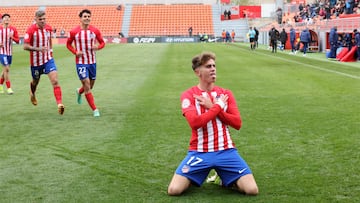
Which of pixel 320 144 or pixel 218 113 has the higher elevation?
pixel 218 113

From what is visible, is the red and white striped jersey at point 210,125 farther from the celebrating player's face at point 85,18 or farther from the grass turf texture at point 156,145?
the celebrating player's face at point 85,18

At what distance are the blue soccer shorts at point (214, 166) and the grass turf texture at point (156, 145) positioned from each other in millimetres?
165

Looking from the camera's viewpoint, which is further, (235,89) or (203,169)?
(235,89)

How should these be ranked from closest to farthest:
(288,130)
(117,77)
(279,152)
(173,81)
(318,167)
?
(318,167) → (279,152) → (288,130) → (173,81) → (117,77)

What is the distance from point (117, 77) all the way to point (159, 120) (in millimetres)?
9909

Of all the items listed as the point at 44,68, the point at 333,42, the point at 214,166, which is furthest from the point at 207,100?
the point at 333,42

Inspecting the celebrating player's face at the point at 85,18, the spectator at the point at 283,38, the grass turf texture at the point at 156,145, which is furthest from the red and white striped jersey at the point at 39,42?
the spectator at the point at 283,38

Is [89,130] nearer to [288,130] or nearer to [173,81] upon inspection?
[288,130]

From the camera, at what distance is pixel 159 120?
1059cm

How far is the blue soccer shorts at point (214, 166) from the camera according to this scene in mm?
5902

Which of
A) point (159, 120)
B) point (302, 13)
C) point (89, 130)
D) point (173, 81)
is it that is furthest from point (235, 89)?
point (302, 13)

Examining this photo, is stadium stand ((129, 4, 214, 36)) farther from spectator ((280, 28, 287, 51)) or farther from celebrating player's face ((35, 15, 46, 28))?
celebrating player's face ((35, 15, 46, 28))

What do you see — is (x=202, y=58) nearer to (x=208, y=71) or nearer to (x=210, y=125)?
(x=208, y=71)

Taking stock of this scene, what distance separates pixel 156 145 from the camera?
27.3ft
